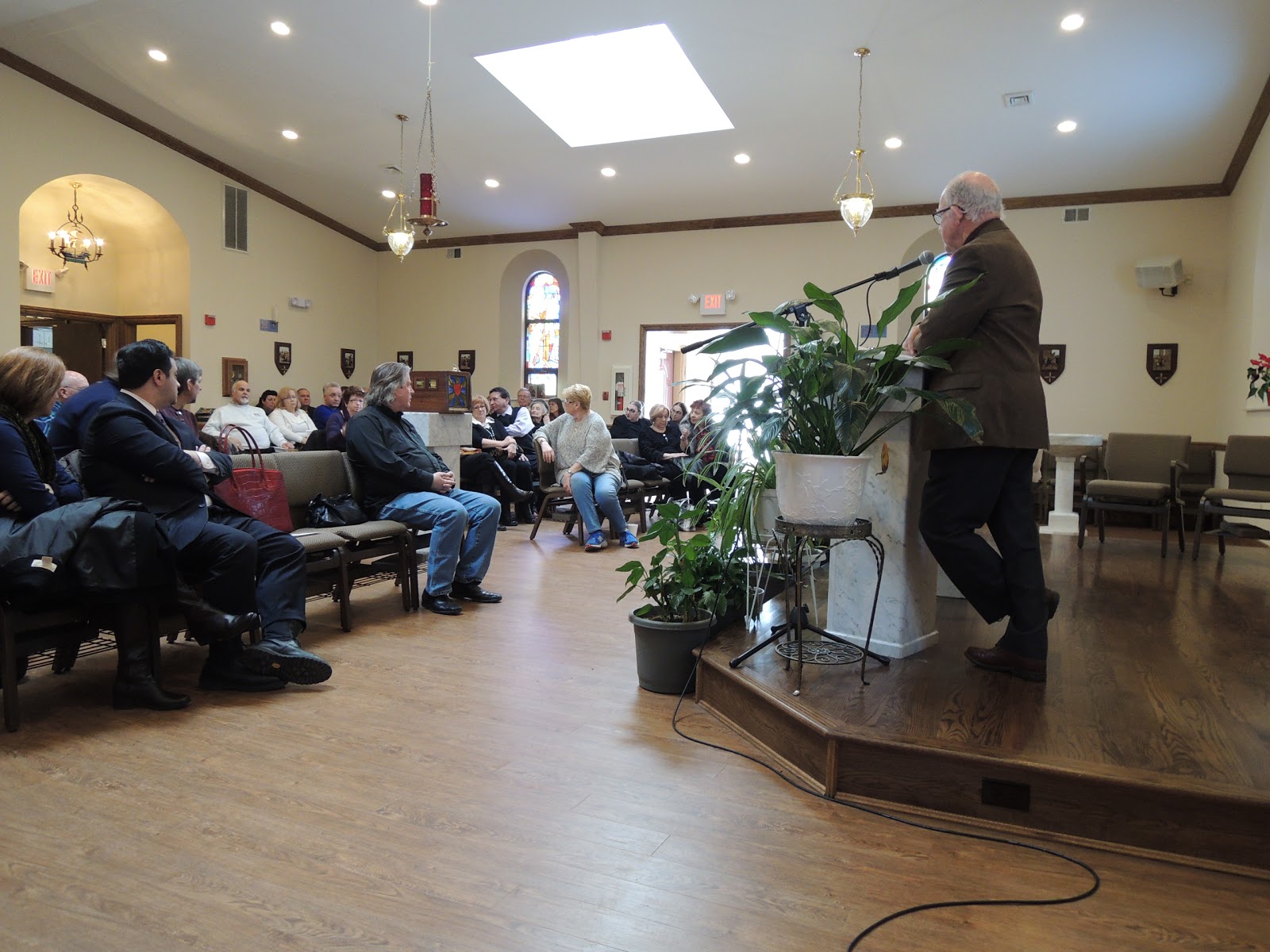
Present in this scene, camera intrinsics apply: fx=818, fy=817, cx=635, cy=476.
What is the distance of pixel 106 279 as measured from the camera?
386 inches

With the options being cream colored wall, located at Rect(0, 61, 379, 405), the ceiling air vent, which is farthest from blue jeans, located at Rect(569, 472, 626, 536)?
the ceiling air vent

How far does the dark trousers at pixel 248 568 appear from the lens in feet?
8.85

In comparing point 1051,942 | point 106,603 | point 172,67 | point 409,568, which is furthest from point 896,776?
point 172,67

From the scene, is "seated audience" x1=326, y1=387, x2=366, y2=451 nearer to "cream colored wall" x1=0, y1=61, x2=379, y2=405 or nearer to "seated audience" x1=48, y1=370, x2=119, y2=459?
"cream colored wall" x1=0, y1=61, x2=379, y2=405

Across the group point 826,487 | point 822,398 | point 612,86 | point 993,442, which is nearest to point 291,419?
point 612,86

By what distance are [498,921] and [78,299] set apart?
10.6 meters

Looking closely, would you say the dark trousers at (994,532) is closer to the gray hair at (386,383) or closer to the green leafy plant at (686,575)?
the green leafy plant at (686,575)

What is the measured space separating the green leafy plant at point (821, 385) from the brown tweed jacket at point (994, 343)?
0.06 metres

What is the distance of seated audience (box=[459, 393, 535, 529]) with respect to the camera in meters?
7.03

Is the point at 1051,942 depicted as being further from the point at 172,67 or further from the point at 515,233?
the point at 515,233

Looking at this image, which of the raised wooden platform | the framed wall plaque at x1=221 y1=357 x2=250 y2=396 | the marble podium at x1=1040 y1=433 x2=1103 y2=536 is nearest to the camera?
the raised wooden platform

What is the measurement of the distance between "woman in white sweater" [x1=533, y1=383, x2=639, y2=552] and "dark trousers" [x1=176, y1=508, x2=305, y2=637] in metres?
2.97

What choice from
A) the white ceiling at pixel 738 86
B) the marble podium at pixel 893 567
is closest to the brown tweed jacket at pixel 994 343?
the marble podium at pixel 893 567

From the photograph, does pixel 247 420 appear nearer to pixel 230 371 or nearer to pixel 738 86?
pixel 230 371
